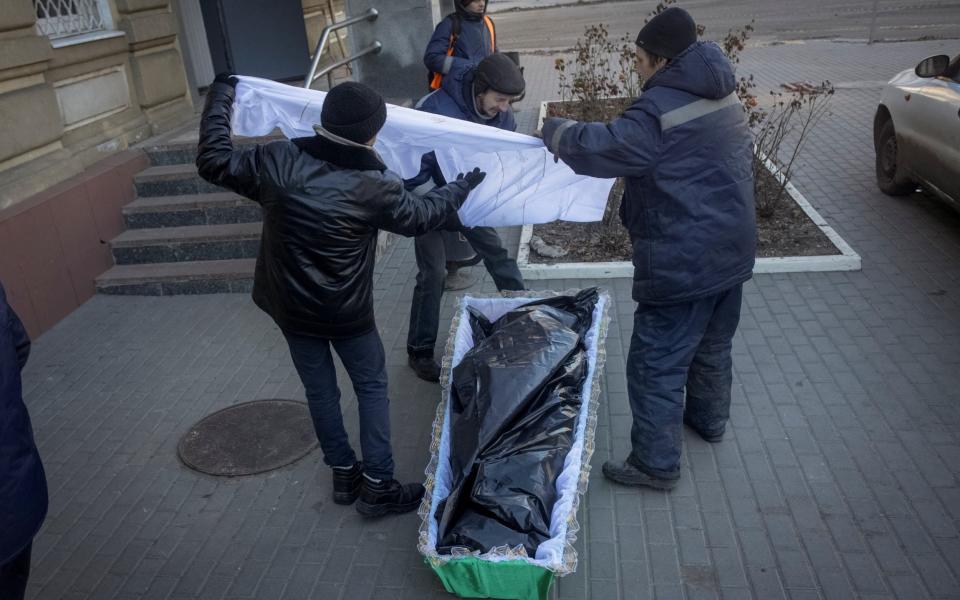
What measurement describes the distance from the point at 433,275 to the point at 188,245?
9.48ft

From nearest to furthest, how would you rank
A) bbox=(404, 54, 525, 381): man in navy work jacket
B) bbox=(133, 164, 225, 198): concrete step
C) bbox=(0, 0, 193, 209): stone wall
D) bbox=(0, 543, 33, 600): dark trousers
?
bbox=(0, 543, 33, 600): dark trousers
bbox=(404, 54, 525, 381): man in navy work jacket
bbox=(0, 0, 193, 209): stone wall
bbox=(133, 164, 225, 198): concrete step

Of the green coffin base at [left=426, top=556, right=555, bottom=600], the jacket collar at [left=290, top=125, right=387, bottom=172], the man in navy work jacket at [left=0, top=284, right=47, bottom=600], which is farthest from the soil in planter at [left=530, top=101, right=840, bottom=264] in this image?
the man in navy work jacket at [left=0, top=284, right=47, bottom=600]

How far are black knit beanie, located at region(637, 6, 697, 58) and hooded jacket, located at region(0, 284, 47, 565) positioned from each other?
2.66 m

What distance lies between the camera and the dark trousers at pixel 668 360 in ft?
12.0

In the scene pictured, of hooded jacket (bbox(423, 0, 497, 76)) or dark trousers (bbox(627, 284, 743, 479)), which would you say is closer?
dark trousers (bbox(627, 284, 743, 479))

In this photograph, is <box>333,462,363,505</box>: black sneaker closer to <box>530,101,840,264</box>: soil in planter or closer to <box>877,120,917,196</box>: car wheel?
<box>530,101,840,264</box>: soil in planter

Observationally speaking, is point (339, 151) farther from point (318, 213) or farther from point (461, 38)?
point (461, 38)

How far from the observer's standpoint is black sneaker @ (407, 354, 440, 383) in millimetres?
4863

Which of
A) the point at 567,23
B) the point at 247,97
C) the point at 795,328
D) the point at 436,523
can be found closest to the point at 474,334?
the point at 436,523

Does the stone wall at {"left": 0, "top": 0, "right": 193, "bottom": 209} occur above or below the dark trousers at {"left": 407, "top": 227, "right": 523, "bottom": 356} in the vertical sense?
above

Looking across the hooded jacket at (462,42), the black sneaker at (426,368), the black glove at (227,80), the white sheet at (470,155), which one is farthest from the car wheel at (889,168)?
the black glove at (227,80)

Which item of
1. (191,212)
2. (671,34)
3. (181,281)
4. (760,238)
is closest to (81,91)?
(191,212)

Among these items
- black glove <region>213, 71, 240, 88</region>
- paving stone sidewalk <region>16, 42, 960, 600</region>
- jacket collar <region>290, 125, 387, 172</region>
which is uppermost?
black glove <region>213, 71, 240, 88</region>

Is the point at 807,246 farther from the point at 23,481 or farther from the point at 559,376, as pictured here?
the point at 23,481
